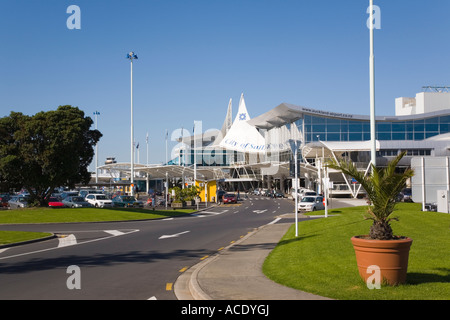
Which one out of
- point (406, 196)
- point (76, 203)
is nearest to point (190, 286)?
point (76, 203)

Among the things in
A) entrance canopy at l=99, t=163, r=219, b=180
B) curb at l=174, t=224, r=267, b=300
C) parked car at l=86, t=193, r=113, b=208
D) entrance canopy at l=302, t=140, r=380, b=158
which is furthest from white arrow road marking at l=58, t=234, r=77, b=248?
entrance canopy at l=99, t=163, r=219, b=180

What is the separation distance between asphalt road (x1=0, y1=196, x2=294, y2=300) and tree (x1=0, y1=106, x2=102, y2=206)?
45.3 feet

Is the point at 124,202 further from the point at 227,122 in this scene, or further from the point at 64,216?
the point at 227,122

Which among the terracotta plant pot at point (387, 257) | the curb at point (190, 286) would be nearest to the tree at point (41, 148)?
the curb at point (190, 286)

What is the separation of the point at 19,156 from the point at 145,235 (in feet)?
58.5

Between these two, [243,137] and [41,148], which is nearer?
[41,148]

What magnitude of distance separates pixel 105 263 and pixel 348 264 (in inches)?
275

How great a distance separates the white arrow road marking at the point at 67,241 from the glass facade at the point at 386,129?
67.7m

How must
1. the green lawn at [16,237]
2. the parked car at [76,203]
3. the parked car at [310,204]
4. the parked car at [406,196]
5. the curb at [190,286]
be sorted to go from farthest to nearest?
1. the parked car at [406,196]
2. the parked car at [76,203]
3. the parked car at [310,204]
4. the green lawn at [16,237]
5. the curb at [190,286]

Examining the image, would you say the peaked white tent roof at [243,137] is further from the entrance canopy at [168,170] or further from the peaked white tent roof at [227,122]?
the peaked white tent roof at [227,122]

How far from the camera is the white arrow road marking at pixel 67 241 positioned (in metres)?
19.2

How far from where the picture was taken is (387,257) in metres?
8.84
